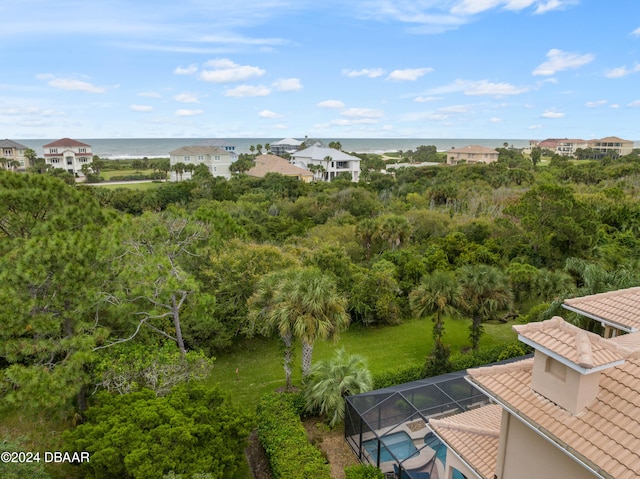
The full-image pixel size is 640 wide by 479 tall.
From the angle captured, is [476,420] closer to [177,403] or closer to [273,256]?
[177,403]

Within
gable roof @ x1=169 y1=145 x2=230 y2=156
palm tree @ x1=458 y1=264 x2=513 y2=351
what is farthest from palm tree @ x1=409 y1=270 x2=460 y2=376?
gable roof @ x1=169 y1=145 x2=230 y2=156

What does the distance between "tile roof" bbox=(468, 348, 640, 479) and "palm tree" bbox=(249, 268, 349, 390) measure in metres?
7.94

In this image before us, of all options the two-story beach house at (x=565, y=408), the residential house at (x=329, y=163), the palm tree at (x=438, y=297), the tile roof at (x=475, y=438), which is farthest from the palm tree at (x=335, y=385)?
the residential house at (x=329, y=163)

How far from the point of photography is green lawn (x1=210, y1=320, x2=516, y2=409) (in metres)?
17.6

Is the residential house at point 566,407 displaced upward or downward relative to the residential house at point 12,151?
downward

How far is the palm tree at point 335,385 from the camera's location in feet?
46.5

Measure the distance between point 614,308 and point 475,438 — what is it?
4.46 meters

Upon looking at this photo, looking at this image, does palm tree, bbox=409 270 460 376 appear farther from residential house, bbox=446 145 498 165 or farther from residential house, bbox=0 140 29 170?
residential house, bbox=0 140 29 170

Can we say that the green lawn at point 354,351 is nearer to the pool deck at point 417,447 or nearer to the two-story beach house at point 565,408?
the pool deck at point 417,447

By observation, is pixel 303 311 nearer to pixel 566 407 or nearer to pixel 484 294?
pixel 484 294

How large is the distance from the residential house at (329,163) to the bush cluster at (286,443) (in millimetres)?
69062

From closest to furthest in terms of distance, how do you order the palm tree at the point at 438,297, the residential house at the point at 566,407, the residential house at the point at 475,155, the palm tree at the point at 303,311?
the residential house at the point at 566,407 < the palm tree at the point at 303,311 < the palm tree at the point at 438,297 < the residential house at the point at 475,155

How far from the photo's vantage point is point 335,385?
1433cm

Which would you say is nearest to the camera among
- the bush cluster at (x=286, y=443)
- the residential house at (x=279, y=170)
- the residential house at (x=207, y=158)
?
the bush cluster at (x=286, y=443)
